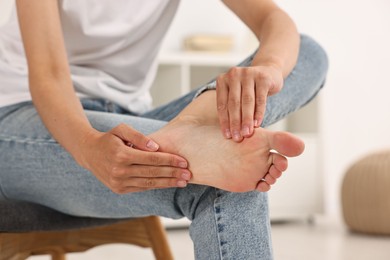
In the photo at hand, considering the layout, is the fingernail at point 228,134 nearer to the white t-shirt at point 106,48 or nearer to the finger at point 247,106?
the finger at point 247,106

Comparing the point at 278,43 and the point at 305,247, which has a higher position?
the point at 278,43

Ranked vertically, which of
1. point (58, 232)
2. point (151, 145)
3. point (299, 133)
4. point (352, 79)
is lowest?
point (299, 133)

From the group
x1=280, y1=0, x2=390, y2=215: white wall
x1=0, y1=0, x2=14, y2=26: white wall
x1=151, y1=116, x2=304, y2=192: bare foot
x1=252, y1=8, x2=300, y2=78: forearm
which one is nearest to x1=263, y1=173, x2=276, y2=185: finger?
x1=151, y1=116, x2=304, y2=192: bare foot

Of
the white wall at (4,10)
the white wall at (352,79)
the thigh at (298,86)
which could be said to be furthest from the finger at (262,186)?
the white wall at (352,79)

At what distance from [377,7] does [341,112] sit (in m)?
0.79

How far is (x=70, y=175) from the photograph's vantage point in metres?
1.16

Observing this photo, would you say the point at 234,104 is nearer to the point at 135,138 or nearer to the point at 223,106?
the point at 223,106

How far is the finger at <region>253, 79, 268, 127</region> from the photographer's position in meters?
0.97

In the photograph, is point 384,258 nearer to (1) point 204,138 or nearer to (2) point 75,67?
(2) point 75,67

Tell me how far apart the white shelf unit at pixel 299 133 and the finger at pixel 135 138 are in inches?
105

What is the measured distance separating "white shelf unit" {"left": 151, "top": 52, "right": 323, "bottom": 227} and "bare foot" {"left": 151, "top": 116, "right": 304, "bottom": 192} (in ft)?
8.73

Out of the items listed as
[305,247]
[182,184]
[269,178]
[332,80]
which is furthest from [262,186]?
[332,80]

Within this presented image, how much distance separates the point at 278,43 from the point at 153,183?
16.2 inches

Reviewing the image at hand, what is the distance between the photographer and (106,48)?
1.48 metres
